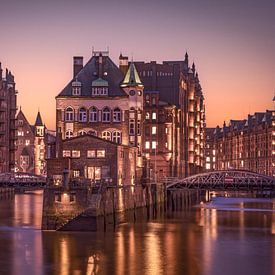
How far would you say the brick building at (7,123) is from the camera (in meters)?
188

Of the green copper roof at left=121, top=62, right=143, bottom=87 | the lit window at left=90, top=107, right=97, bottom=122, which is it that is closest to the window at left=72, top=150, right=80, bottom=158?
the lit window at left=90, top=107, right=97, bottom=122

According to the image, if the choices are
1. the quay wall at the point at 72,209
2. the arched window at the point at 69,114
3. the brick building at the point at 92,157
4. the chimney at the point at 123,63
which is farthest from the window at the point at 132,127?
the quay wall at the point at 72,209

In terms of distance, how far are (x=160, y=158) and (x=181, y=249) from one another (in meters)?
89.7

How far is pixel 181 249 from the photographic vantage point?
254 ft

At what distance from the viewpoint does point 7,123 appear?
195 metres

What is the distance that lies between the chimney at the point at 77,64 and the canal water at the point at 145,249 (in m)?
43.5

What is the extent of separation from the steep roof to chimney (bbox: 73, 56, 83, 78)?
27.7 feet

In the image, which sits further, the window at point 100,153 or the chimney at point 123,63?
the chimney at point 123,63

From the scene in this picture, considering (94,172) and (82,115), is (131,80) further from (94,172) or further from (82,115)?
(94,172)

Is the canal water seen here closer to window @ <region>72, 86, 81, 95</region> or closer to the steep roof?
window @ <region>72, 86, 81, 95</region>

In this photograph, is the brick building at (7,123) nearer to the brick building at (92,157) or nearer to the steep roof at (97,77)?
the steep roof at (97,77)

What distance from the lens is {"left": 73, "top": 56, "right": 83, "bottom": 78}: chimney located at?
144575 mm

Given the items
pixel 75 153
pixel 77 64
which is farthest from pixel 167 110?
pixel 75 153

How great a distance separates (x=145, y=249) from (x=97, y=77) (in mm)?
61370
